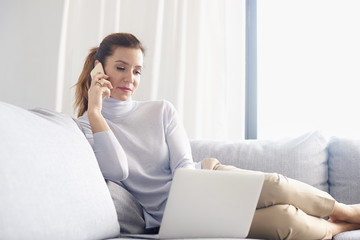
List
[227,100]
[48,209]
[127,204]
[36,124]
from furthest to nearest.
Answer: [227,100] < [127,204] < [36,124] < [48,209]

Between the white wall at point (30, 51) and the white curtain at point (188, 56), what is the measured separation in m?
0.11

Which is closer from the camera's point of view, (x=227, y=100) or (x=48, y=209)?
(x=48, y=209)

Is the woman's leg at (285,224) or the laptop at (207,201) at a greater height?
the laptop at (207,201)

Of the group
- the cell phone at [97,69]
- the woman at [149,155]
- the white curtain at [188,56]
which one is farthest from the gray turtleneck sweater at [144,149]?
the white curtain at [188,56]

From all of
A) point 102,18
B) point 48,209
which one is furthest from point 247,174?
point 102,18

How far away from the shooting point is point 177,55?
133 inches

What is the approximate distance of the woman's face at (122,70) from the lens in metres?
2.04

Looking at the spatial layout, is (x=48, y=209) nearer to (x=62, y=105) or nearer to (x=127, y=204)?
(x=127, y=204)

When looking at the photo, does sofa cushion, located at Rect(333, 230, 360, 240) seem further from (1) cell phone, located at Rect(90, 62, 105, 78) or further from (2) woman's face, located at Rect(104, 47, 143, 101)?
(1) cell phone, located at Rect(90, 62, 105, 78)

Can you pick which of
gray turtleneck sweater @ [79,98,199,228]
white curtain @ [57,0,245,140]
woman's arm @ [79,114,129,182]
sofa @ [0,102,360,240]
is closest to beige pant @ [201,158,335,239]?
sofa @ [0,102,360,240]

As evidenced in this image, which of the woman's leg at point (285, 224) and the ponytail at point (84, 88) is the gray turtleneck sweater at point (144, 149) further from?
the woman's leg at point (285, 224)

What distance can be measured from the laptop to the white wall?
2.52 meters

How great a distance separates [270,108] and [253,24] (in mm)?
631

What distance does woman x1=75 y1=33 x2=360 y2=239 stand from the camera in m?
1.63
